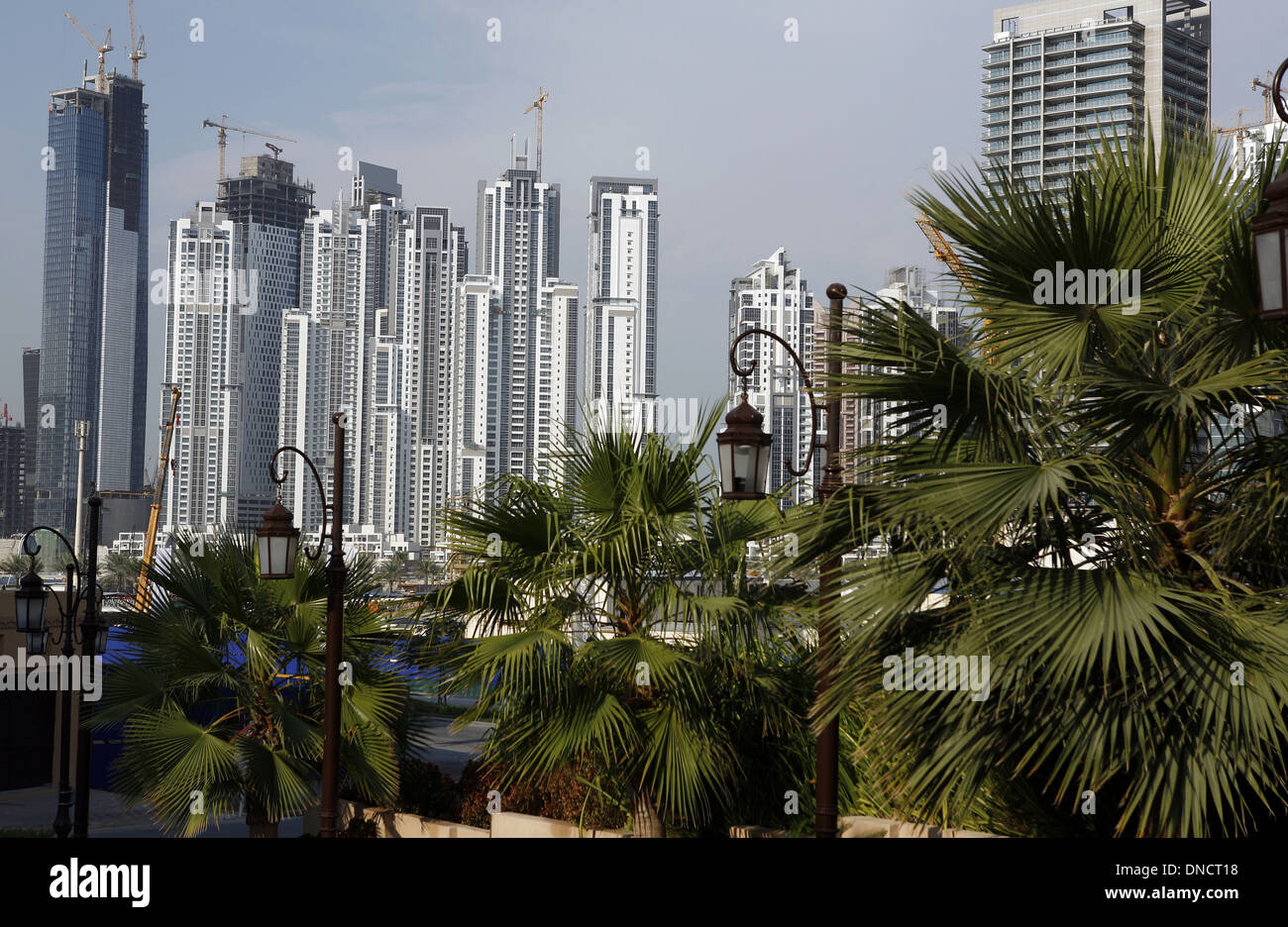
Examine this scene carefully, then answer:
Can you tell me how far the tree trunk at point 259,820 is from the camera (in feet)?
35.6

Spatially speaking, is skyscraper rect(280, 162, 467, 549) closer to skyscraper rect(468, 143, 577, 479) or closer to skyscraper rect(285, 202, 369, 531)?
skyscraper rect(285, 202, 369, 531)

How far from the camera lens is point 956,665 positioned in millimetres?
5652

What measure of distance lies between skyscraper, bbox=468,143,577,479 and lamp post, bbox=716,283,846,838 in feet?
480

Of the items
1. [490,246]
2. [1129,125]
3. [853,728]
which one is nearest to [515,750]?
[853,728]

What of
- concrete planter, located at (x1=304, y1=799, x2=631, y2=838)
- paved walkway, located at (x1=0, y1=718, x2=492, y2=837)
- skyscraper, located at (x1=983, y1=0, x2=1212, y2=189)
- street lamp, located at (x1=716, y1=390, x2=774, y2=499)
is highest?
skyscraper, located at (x1=983, y1=0, x2=1212, y2=189)

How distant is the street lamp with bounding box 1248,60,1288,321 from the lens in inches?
174

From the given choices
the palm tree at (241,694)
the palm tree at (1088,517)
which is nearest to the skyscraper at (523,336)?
the palm tree at (241,694)

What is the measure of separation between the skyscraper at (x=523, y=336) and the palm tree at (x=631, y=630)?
144406 millimetres

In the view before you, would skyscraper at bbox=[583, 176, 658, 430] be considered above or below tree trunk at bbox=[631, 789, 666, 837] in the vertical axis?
above
